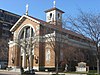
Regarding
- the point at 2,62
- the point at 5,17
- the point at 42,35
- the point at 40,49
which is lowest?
the point at 2,62

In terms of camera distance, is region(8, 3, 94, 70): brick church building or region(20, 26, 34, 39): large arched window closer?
region(8, 3, 94, 70): brick church building

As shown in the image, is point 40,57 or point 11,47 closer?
point 40,57

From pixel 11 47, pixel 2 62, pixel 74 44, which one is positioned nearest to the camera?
pixel 74 44

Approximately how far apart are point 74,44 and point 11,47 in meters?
17.0

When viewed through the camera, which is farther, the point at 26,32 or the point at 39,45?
the point at 26,32

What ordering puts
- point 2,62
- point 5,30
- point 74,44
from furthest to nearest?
point 5,30, point 2,62, point 74,44

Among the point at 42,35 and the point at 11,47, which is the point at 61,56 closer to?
the point at 42,35

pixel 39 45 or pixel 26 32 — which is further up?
pixel 26 32

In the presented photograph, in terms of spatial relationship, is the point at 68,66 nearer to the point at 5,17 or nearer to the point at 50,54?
the point at 50,54

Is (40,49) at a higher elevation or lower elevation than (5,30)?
lower

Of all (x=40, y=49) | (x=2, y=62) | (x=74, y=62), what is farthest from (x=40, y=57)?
(x=2, y=62)

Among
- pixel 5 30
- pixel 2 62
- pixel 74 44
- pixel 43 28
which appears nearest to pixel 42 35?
pixel 43 28

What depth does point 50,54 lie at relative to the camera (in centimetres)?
4716

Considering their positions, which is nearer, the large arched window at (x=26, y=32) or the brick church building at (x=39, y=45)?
the brick church building at (x=39, y=45)
